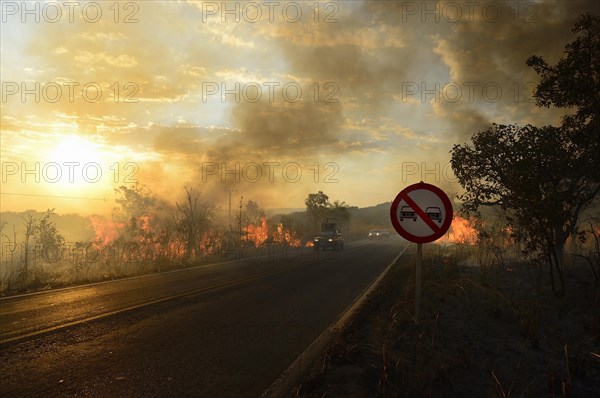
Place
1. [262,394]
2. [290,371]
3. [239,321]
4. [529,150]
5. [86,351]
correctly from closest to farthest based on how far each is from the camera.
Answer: [262,394]
[290,371]
[86,351]
[239,321]
[529,150]

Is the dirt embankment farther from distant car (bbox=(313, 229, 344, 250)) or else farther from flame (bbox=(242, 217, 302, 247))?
flame (bbox=(242, 217, 302, 247))

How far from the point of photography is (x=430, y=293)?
898cm

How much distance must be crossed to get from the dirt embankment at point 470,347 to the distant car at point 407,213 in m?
1.43

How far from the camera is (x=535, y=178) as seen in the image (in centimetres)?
848

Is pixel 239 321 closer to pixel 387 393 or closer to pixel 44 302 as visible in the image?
pixel 387 393

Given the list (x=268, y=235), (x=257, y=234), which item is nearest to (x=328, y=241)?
(x=257, y=234)

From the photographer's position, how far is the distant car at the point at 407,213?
5.05 m

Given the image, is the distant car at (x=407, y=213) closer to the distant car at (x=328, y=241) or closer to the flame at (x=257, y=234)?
the distant car at (x=328, y=241)

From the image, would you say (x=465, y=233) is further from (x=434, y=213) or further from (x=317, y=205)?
(x=434, y=213)

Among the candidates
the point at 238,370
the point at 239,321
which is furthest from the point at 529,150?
the point at 238,370

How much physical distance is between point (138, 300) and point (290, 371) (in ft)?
18.9

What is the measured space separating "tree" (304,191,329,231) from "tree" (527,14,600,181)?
5111 centimetres

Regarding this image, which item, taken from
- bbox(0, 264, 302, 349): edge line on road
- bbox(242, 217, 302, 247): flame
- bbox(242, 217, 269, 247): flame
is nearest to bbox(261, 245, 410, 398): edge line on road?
bbox(0, 264, 302, 349): edge line on road

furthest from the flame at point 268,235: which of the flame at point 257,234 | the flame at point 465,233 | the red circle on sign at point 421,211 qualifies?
the red circle on sign at point 421,211
